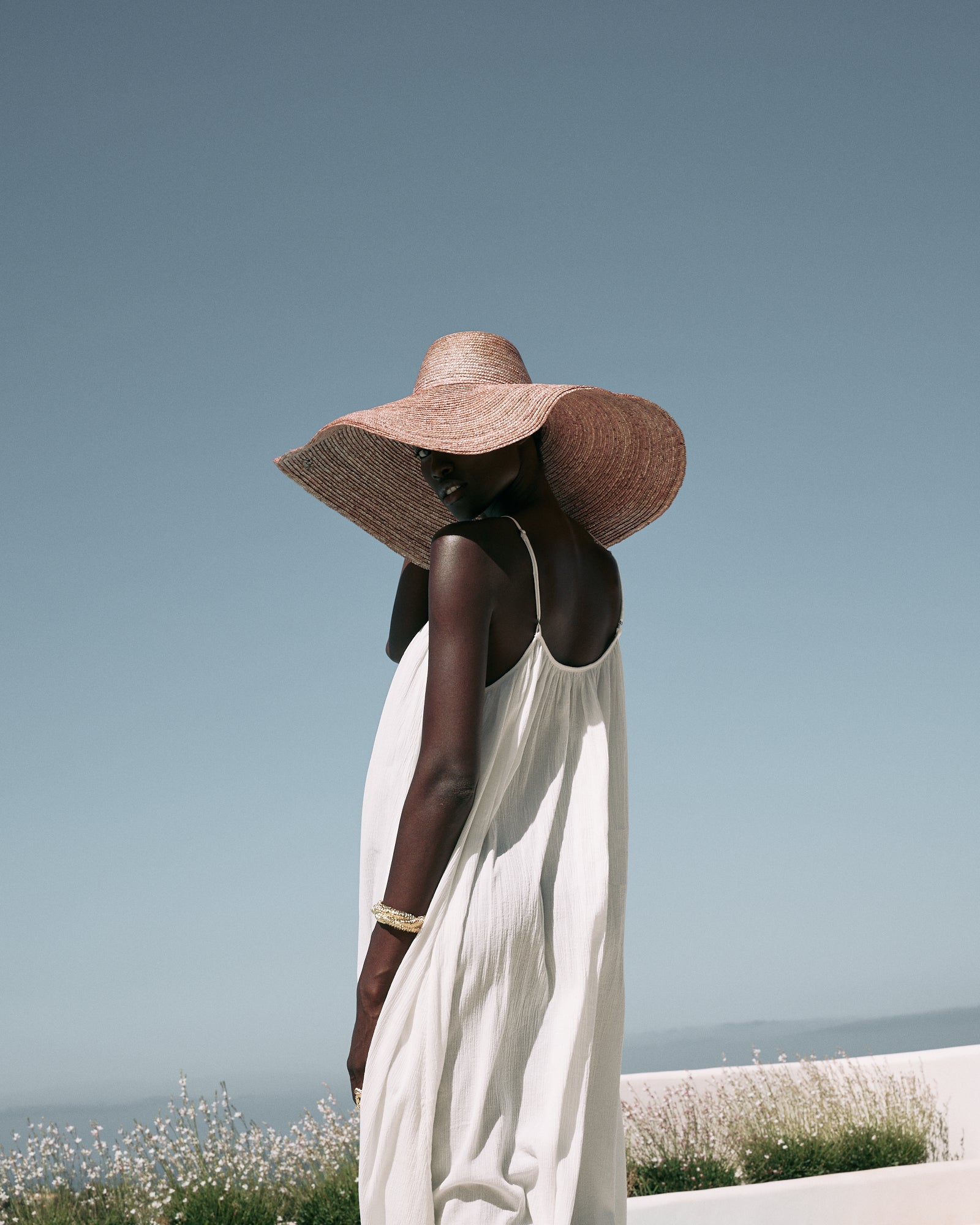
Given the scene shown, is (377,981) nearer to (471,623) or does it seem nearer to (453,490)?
(471,623)

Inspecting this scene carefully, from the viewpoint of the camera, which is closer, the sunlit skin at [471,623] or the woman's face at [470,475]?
the sunlit skin at [471,623]

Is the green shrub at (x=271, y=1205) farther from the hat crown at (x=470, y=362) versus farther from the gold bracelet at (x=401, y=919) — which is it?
the hat crown at (x=470, y=362)

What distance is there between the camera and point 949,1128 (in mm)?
6504

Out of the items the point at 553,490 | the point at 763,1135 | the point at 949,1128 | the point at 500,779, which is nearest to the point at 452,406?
the point at 553,490

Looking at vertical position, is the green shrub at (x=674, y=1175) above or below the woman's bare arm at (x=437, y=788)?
below

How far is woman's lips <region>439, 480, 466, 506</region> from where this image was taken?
2070 mm

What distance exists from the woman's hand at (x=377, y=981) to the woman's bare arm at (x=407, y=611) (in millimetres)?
786

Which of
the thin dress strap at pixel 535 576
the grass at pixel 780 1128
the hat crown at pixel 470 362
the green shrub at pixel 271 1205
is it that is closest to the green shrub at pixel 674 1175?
the grass at pixel 780 1128

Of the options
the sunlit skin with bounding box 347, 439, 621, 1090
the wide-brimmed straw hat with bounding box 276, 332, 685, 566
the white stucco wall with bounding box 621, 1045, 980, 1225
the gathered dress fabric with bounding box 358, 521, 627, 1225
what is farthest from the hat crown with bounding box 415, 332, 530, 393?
the white stucco wall with bounding box 621, 1045, 980, 1225

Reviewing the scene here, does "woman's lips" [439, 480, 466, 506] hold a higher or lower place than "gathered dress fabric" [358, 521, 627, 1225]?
higher

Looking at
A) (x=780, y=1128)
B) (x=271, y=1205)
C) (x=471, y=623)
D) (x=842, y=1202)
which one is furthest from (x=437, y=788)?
(x=780, y=1128)

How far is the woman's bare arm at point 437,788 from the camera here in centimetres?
178

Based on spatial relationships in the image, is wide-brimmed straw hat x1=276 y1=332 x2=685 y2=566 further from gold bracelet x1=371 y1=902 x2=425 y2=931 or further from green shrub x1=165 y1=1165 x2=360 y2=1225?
green shrub x1=165 y1=1165 x2=360 y2=1225

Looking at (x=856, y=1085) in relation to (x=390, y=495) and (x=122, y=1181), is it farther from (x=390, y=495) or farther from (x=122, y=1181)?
(x=390, y=495)
